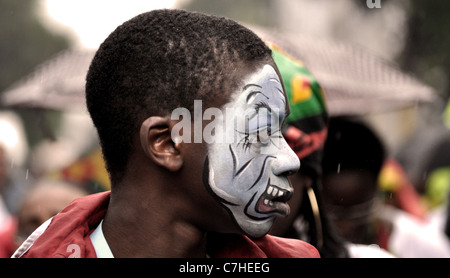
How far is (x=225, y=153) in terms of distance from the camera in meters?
1.89

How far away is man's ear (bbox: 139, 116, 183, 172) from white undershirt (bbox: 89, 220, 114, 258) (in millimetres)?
296

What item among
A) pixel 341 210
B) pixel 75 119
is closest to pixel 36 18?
pixel 75 119

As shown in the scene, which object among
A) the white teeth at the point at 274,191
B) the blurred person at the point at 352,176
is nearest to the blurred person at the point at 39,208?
the blurred person at the point at 352,176

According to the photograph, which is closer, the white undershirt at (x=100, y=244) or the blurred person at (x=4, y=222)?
the white undershirt at (x=100, y=244)

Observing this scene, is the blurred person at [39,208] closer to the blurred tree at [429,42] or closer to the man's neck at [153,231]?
the man's neck at [153,231]

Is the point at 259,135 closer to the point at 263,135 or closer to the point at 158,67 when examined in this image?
the point at 263,135

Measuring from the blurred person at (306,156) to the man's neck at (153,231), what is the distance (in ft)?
2.67

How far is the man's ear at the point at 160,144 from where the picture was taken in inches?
74.4

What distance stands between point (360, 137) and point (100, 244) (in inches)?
102

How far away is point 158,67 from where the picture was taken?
6.22 feet

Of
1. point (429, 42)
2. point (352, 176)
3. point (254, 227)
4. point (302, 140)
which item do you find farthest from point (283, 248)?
point (429, 42)

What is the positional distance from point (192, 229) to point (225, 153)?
0.25m
